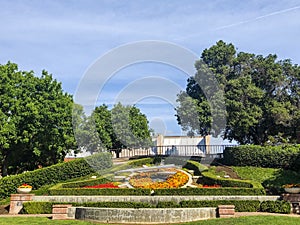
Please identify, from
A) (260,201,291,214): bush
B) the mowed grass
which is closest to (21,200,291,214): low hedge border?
(260,201,291,214): bush

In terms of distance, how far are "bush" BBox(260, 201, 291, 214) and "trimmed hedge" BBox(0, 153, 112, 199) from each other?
11.5 metres

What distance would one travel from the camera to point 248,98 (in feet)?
91.1

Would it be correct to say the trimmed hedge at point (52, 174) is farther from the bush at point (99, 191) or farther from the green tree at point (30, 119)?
the bush at point (99, 191)

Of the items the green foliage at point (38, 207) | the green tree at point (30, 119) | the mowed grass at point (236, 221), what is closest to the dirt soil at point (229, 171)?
the mowed grass at point (236, 221)

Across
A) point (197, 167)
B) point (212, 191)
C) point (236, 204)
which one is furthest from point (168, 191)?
point (197, 167)

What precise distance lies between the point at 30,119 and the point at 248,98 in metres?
17.4

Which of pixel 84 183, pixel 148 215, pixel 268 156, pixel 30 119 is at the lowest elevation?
pixel 148 215

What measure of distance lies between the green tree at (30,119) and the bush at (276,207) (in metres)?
14.0

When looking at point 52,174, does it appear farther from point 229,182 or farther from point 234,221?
point 234,221

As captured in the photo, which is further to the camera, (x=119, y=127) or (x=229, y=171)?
(x=119, y=127)

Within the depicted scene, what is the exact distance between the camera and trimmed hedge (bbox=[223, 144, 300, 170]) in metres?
20.6

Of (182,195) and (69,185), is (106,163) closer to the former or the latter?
(69,185)

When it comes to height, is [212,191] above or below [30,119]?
below

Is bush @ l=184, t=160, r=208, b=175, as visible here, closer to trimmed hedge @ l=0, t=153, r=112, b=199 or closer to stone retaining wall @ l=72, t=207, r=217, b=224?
trimmed hedge @ l=0, t=153, r=112, b=199
